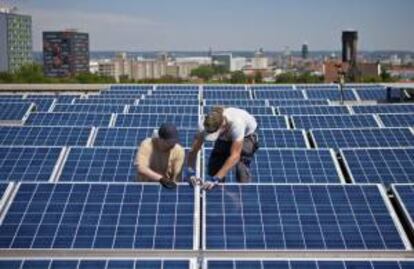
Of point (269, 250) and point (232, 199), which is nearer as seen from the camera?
point (269, 250)

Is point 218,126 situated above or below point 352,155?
above

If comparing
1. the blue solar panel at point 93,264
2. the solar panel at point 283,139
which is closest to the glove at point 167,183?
the blue solar panel at point 93,264

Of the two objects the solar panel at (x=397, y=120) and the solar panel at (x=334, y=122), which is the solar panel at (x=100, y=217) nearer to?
the solar panel at (x=334, y=122)

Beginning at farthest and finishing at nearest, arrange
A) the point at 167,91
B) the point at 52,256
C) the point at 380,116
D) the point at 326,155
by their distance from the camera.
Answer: the point at 167,91, the point at 380,116, the point at 326,155, the point at 52,256

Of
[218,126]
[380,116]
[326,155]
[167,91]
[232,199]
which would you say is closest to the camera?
[232,199]

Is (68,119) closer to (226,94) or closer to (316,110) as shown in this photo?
(316,110)

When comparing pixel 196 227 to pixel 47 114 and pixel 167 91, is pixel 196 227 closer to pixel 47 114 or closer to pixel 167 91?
pixel 47 114

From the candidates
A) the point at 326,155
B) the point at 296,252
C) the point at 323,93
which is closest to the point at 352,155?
the point at 326,155
